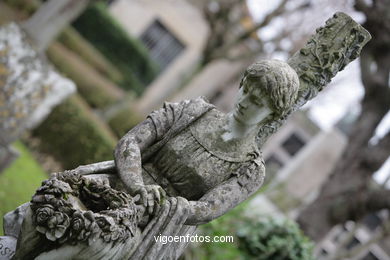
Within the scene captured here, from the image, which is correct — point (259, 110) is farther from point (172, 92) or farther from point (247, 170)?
point (172, 92)

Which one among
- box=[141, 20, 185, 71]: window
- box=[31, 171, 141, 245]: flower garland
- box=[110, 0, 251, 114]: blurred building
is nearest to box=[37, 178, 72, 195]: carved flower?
box=[31, 171, 141, 245]: flower garland

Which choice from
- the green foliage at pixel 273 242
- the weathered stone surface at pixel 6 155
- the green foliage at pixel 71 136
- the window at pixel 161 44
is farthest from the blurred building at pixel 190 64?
the green foliage at pixel 273 242

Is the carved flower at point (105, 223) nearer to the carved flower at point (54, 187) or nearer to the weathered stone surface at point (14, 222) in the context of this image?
the carved flower at point (54, 187)

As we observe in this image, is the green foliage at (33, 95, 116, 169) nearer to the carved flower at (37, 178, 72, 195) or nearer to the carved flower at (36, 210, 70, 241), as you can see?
the carved flower at (37, 178, 72, 195)

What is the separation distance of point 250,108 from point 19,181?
6379 millimetres

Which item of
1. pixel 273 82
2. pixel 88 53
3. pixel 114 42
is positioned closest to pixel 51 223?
pixel 273 82

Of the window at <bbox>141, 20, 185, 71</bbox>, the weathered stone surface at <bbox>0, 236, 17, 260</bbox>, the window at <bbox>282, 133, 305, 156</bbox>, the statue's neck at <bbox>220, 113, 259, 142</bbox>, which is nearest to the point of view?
the weathered stone surface at <bbox>0, 236, 17, 260</bbox>

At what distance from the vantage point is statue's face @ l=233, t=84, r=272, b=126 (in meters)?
2.90

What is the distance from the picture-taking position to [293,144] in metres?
29.3

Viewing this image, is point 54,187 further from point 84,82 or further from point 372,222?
point 372,222

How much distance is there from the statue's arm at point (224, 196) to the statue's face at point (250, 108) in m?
0.37

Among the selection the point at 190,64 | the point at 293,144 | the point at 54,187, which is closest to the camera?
the point at 54,187

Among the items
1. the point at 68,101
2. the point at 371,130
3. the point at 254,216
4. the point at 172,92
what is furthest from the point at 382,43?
the point at 172,92

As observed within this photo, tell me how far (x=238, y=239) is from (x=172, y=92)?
11960mm
